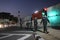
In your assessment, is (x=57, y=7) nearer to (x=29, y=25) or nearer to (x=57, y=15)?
(x=57, y=15)

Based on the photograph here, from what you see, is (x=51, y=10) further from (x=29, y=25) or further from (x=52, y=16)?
(x=29, y=25)

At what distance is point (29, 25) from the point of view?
36.2 metres

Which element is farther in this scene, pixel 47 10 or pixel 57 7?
pixel 47 10

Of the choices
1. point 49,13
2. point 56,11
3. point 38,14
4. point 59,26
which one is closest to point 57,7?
point 56,11

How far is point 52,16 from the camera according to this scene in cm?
2489

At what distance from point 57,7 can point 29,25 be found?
15.2 m

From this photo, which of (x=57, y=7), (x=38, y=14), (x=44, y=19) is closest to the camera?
(x=44, y=19)

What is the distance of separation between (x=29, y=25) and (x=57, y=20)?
14.1 meters

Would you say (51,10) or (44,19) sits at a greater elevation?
(51,10)

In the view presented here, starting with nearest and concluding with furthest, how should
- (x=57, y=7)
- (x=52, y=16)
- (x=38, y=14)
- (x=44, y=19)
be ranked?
(x=44, y=19)
(x=57, y=7)
(x=52, y=16)
(x=38, y=14)

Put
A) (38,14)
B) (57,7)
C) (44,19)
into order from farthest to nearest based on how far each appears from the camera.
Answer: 1. (38,14)
2. (57,7)
3. (44,19)

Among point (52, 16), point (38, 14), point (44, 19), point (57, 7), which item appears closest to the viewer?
point (44, 19)

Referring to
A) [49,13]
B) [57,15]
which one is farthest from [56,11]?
[49,13]

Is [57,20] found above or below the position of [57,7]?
below
